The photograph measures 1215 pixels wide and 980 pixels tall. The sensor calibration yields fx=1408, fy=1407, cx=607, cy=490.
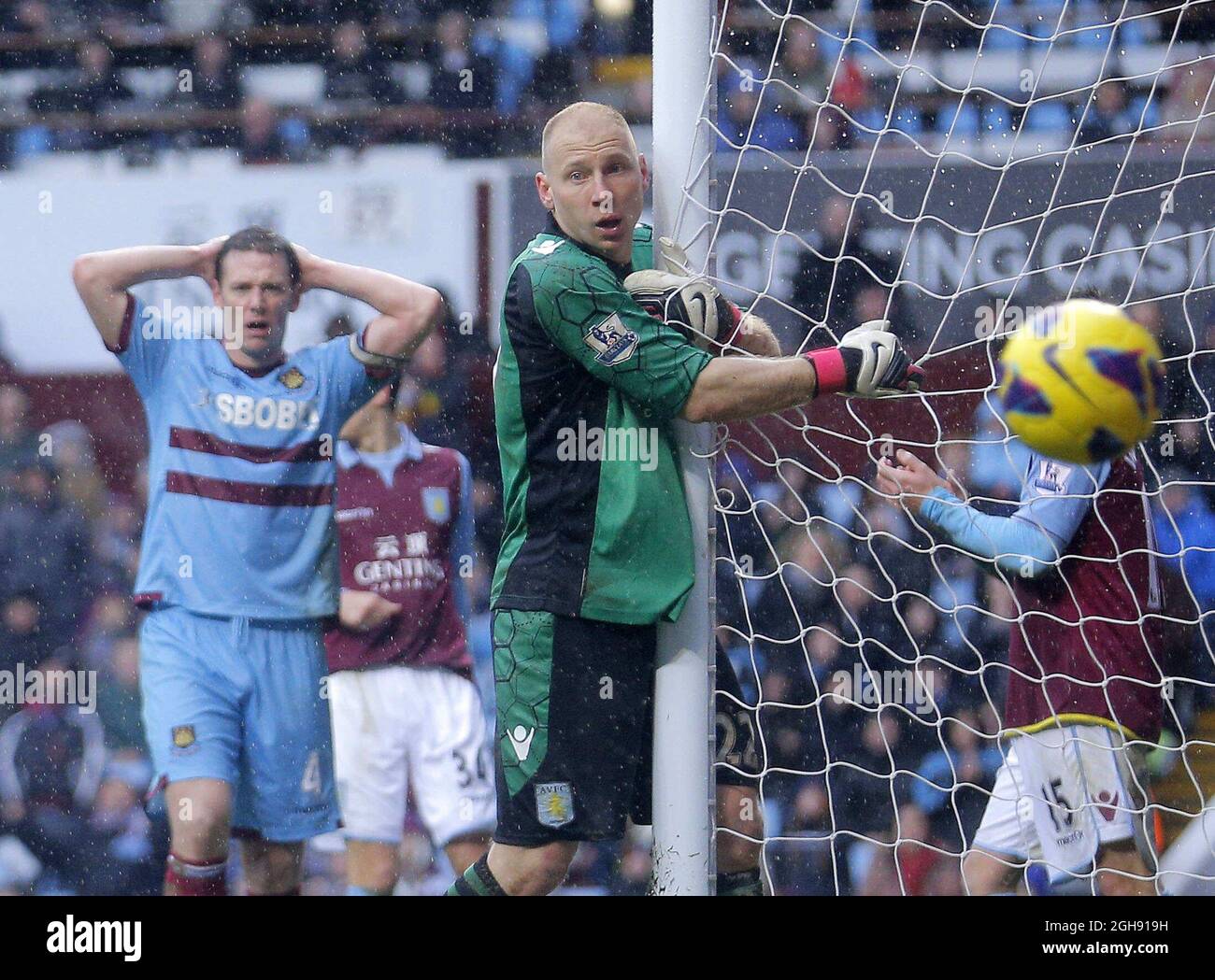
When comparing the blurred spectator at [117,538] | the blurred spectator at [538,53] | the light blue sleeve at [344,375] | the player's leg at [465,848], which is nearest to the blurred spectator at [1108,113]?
the blurred spectator at [538,53]

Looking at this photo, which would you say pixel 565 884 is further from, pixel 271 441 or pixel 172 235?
pixel 172 235

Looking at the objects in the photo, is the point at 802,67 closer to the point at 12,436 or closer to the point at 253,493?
the point at 253,493

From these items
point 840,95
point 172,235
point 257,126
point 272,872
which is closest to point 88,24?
point 257,126

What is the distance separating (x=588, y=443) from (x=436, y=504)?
1.33m

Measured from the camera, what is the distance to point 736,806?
2.08 m

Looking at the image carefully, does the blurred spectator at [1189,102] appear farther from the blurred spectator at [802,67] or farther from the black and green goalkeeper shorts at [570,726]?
the black and green goalkeeper shorts at [570,726]

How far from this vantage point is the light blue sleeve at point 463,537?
3.36m

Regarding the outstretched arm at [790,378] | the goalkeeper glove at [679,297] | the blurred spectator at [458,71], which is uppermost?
the blurred spectator at [458,71]

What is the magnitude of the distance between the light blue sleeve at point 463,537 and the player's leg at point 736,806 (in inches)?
53.1

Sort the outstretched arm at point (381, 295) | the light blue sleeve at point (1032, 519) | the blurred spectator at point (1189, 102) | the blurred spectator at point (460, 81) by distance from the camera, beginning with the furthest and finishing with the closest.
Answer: the blurred spectator at point (460, 81) → the blurred spectator at point (1189, 102) → the outstretched arm at point (381, 295) → the light blue sleeve at point (1032, 519)

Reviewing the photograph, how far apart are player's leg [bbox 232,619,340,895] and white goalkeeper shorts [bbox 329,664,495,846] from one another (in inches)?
2.3

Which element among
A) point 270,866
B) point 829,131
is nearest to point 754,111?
point 829,131

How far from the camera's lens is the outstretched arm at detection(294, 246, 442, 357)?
3.21m

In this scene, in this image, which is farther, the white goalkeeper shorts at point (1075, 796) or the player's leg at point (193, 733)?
the player's leg at point (193, 733)
